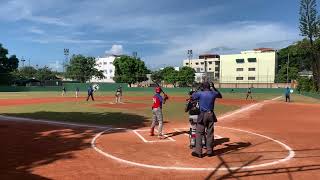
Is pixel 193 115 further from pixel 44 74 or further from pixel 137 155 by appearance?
pixel 44 74

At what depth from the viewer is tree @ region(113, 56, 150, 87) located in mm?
110312

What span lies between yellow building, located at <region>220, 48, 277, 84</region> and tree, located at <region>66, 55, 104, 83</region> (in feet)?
135

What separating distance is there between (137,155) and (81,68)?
4509 inches

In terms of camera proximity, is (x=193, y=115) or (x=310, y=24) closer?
(x=193, y=115)

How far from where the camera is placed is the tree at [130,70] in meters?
110

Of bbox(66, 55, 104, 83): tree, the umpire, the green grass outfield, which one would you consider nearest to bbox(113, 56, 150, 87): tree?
bbox(66, 55, 104, 83): tree

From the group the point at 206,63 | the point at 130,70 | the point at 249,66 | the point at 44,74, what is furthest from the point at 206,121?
the point at 206,63

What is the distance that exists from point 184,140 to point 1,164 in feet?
20.4

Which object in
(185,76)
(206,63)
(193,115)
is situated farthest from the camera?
(206,63)

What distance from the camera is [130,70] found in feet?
364

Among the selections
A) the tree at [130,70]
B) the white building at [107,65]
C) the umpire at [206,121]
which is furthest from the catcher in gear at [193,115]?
the white building at [107,65]

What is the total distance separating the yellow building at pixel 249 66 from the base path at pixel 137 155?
107893 millimetres

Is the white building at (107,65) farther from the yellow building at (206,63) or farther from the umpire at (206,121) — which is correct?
the umpire at (206,121)

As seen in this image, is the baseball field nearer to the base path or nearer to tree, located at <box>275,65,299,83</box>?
the base path
